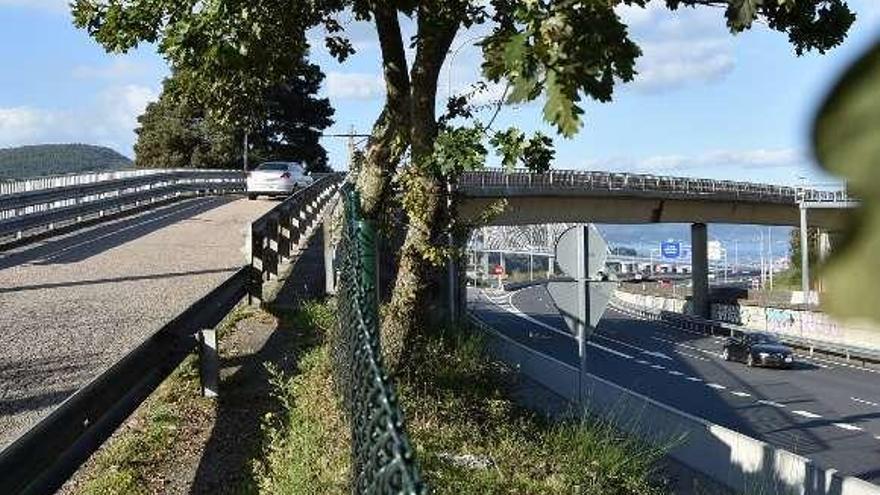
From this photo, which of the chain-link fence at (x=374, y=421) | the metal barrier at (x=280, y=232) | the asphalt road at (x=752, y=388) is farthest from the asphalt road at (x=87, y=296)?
the asphalt road at (x=752, y=388)

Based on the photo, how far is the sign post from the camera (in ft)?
48.2

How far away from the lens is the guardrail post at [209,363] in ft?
29.9

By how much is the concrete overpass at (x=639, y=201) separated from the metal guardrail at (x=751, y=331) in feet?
18.2

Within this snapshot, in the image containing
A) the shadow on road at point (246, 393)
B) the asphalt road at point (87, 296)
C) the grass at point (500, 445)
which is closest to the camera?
the shadow on road at point (246, 393)

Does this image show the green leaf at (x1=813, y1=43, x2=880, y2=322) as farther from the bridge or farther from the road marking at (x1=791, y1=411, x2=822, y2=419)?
the road marking at (x1=791, y1=411, x2=822, y2=419)

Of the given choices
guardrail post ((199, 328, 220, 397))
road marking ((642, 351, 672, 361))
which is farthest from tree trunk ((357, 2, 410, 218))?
road marking ((642, 351, 672, 361))

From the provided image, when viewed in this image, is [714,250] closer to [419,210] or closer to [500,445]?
[419,210]

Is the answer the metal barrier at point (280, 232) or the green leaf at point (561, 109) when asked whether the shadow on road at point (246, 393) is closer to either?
the metal barrier at point (280, 232)

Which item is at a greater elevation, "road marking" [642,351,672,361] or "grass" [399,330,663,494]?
"grass" [399,330,663,494]

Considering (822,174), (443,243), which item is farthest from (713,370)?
(822,174)

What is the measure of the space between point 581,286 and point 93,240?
46.6 feet

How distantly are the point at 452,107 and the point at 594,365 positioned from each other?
34740 mm

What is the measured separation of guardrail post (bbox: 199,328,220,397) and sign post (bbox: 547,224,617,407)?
6.46 metres

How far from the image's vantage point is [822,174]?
22.2 inches
